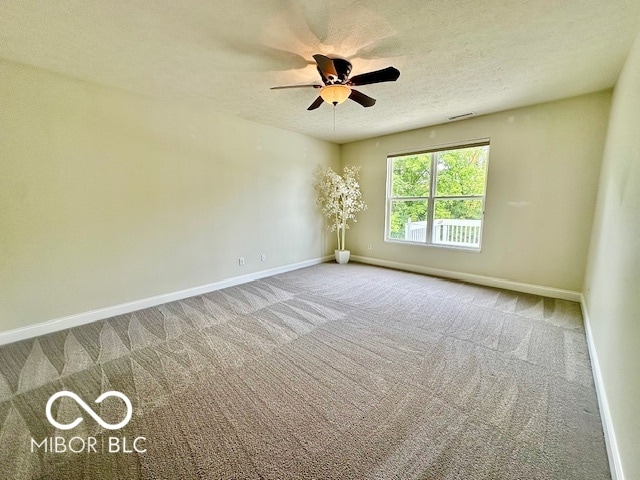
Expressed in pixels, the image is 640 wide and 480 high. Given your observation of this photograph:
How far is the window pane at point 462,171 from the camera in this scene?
13.8ft

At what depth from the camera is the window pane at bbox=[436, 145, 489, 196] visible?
13.8 feet

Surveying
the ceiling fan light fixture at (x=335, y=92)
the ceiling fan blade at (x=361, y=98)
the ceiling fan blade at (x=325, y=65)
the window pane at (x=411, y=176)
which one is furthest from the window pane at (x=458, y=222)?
the ceiling fan blade at (x=325, y=65)

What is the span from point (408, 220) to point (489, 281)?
1.75 metres

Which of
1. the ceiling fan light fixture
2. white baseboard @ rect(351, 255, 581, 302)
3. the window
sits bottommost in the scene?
white baseboard @ rect(351, 255, 581, 302)

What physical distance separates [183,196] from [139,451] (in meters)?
2.95

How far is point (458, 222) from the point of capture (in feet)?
14.9

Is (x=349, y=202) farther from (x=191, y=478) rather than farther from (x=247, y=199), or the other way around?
(x=191, y=478)

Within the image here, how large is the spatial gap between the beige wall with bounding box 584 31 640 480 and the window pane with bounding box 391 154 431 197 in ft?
8.02

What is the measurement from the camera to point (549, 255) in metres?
3.61

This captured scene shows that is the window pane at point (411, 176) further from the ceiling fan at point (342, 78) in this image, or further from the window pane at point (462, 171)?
the ceiling fan at point (342, 78)

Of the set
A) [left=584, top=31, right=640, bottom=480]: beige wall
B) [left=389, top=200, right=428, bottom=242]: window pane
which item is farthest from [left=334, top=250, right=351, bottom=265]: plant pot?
[left=584, top=31, right=640, bottom=480]: beige wall

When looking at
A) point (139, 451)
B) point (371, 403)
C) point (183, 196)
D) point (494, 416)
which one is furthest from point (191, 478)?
point (183, 196)

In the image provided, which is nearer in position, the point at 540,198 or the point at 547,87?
the point at 547,87

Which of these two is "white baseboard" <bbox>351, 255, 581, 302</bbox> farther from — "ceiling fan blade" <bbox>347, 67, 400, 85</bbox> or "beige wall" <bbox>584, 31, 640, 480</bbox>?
"ceiling fan blade" <bbox>347, 67, 400, 85</bbox>
